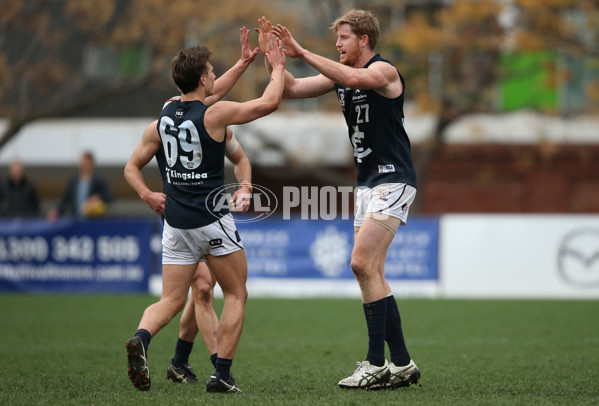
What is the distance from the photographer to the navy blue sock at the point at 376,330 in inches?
233

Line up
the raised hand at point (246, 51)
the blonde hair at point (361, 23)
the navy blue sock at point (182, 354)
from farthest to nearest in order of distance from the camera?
the navy blue sock at point (182, 354), the raised hand at point (246, 51), the blonde hair at point (361, 23)

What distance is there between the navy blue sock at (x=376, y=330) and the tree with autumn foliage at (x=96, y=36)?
597 inches

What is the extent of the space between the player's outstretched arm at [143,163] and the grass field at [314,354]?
1.27 meters

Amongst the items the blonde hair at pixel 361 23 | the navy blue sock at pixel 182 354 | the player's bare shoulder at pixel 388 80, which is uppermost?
the blonde hair at pixel 361 23

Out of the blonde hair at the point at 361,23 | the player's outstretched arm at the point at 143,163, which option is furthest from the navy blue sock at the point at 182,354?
the blonde hair at the point at 361,23

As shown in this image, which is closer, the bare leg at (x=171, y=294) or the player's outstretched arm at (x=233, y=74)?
the bare leg at (x=171, y=294)

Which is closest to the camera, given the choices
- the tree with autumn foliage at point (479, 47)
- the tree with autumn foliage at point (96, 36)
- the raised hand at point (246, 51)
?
the raised hand at point (246, 51)

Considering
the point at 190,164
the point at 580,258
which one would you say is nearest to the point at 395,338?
the point at 190,164

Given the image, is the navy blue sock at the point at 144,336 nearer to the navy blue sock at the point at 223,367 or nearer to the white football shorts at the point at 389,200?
the navy blue sock at the point at 223,367

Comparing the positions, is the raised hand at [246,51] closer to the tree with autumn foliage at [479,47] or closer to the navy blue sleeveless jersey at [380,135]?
the navy blue sleeveless jersey at [380,135]

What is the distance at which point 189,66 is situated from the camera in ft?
18.4

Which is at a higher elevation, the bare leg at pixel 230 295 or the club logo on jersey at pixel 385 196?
the club logo on jersey at pixel 385 196

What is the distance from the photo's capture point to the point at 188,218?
222 inches

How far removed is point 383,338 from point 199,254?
4.59 feet
